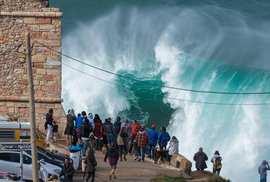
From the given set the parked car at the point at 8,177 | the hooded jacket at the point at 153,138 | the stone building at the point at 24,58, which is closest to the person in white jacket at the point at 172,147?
the hooded jacket at the point at 153,138

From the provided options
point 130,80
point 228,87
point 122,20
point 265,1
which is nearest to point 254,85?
point 228,87

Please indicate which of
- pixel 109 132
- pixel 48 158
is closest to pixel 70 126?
pixel 109 132

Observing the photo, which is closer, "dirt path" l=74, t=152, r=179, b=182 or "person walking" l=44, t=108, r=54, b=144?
"dirt path" l=74, t=152, r=179, b=182

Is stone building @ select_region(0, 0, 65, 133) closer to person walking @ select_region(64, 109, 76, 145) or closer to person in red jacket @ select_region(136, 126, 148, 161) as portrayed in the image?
person walking @ select_region(64, 109, 76, 145)

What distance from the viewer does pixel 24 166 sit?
1506 inches

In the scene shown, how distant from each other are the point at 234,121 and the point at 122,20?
1405 cm

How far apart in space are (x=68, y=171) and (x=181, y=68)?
82.3 ft

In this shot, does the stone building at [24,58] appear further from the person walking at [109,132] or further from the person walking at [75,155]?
the person walking at [75,155]

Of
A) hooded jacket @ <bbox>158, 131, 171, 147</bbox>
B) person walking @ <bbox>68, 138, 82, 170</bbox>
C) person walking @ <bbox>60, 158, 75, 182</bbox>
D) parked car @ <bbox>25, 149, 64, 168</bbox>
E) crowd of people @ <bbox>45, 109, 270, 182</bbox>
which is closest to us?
person walking @ <bbox>60, 158, 75, 182</bbox>

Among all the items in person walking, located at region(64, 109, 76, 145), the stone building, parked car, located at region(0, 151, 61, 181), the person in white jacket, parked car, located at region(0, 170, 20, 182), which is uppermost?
the stone building

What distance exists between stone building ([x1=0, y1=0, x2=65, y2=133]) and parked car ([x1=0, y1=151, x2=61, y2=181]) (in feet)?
20.7

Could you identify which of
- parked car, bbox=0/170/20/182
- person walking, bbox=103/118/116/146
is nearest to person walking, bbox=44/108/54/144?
person walking, bbox=103/118/116/146

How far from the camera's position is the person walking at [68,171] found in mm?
38219

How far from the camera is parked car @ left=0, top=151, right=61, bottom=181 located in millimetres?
38062
